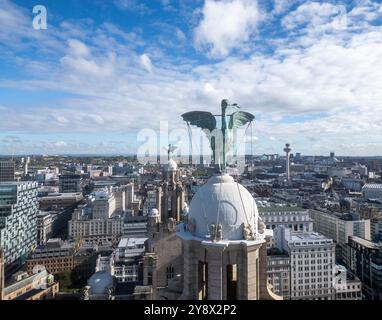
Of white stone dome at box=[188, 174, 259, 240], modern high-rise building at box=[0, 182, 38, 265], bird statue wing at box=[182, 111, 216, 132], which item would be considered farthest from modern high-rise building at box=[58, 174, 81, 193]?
white stone dome at box=[188, 174, 259, 240]

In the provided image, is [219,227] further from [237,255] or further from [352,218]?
[352,218]

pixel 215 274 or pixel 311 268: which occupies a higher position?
pixel 215 274

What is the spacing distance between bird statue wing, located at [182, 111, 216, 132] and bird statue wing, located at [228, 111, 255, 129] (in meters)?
0.26

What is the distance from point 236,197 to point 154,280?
11807 millimetres

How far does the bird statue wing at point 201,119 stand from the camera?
442cm

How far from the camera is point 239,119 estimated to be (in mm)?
4391

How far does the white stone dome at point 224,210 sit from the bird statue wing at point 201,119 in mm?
898

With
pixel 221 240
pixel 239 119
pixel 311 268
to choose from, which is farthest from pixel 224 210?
pixel 311 268

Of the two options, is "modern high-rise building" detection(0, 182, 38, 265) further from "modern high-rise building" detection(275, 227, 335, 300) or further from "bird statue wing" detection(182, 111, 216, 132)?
"bird statue wing" detection(182, 111, 216, 132)

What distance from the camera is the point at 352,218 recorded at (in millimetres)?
42688

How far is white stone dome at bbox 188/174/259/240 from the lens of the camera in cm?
376

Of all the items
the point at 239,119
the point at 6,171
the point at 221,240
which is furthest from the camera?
the point at 6,171

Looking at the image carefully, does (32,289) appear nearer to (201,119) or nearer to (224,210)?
(201,119)

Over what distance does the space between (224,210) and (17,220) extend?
137 ft
